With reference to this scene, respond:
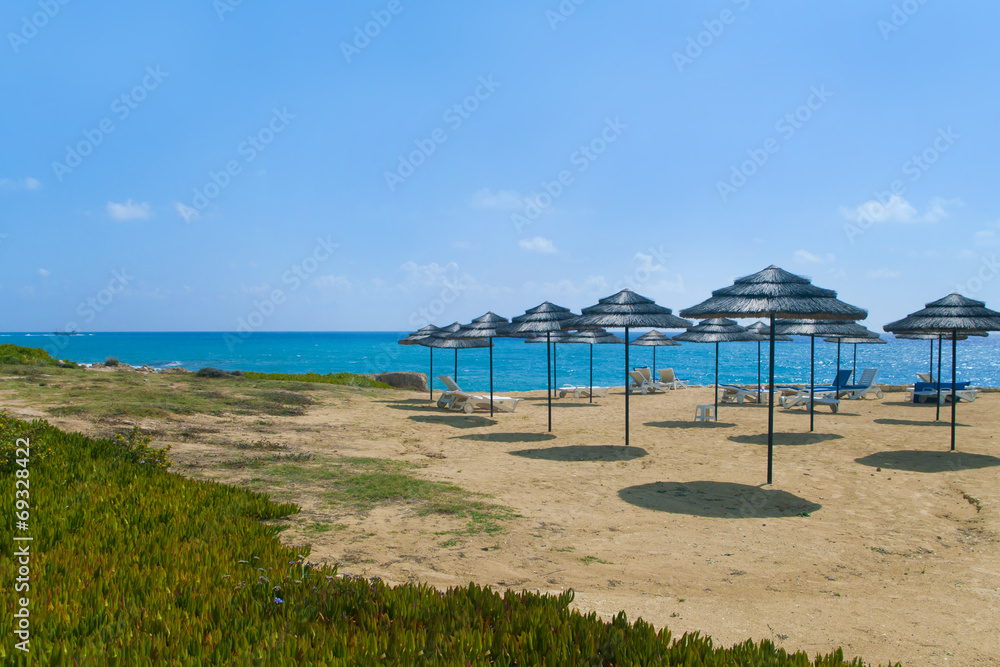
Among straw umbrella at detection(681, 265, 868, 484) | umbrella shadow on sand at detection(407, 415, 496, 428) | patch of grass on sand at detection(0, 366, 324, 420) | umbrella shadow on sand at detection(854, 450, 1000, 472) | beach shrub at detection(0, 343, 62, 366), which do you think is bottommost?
umbrella shadow on sand at detection(407, 415, 496, 428)

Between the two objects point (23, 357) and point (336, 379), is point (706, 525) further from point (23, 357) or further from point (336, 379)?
point (23, 357)

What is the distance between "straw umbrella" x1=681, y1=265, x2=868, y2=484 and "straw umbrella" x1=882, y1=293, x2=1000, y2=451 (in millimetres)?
3230

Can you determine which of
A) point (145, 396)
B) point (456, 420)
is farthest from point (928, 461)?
point (145, 396)

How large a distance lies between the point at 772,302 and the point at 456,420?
8550 mm

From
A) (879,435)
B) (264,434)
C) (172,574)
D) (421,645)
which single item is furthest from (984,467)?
(264,434)

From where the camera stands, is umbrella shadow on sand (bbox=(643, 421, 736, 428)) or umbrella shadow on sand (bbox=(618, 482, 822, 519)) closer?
umbrella shadow on sand (bbox=(618, 482, 822, 519))

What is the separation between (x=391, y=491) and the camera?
7148mm

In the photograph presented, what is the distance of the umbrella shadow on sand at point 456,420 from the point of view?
13.7 m

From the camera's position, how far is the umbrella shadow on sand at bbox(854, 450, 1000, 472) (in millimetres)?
9070

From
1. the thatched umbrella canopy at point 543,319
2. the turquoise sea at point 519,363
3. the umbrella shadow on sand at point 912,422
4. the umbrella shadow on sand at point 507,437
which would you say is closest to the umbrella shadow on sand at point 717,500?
the umbrella shadow on sand at point 507,437

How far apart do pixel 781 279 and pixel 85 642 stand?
331 inches

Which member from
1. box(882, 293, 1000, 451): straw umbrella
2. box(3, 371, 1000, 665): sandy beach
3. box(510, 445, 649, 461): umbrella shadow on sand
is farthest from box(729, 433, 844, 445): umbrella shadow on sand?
box(510, 445, 649, 461): umbrella shadow on sand

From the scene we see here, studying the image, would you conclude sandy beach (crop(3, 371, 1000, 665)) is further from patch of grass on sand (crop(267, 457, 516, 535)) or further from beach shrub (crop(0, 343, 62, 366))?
beach shrub (crop(0, 343, 62, 366))

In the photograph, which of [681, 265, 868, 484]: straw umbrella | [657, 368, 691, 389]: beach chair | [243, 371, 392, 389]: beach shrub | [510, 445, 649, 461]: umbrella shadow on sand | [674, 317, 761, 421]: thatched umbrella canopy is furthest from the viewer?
[657, 368, 691, 389]: beach chair
